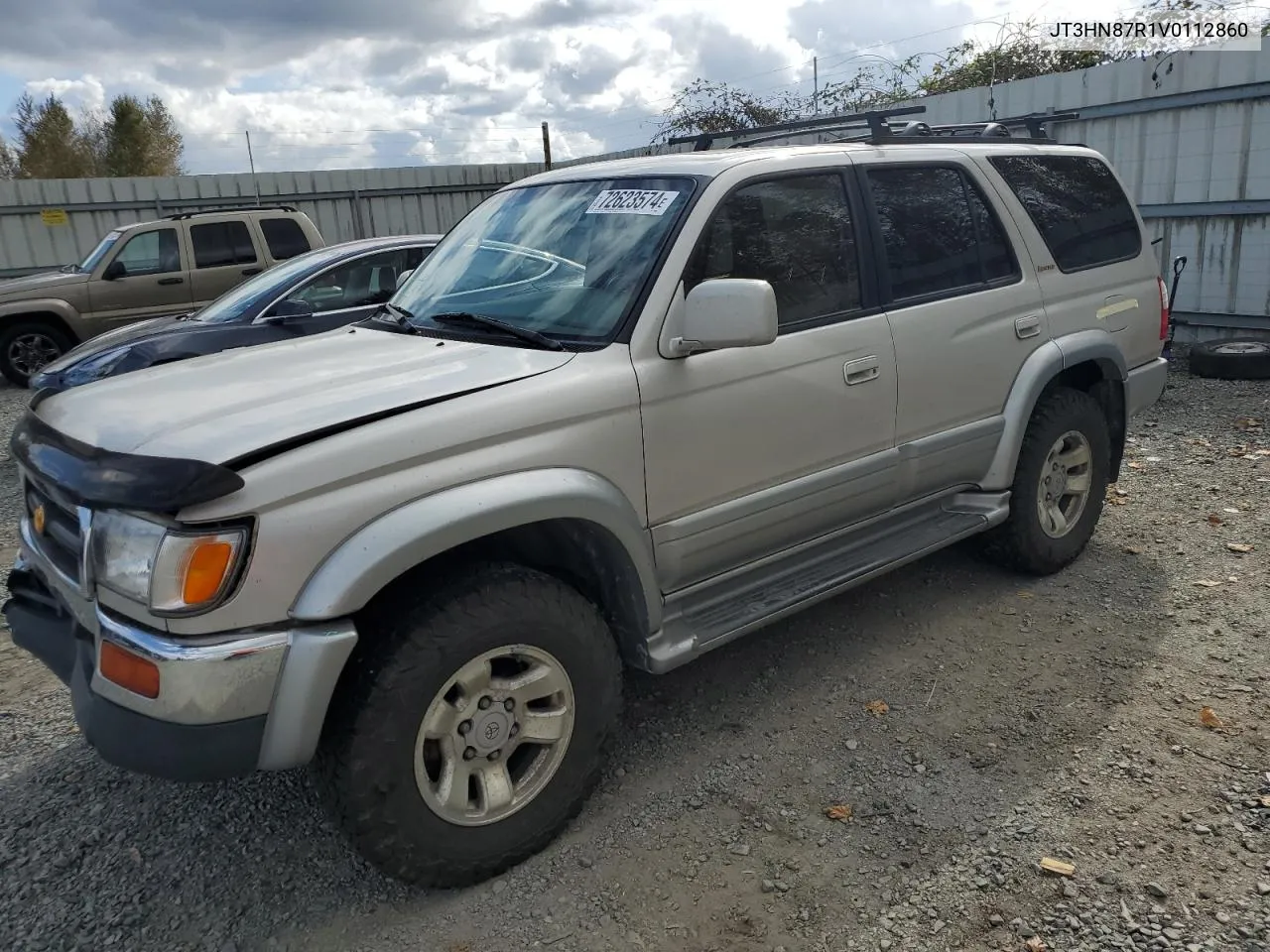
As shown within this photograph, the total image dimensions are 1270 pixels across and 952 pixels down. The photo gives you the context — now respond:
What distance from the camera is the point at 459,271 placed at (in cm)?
365

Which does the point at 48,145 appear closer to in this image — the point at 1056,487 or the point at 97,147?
the point at 97,147

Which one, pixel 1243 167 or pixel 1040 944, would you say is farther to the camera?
pixel 1243 167

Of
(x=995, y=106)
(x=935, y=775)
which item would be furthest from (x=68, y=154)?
(x=935, y=775)

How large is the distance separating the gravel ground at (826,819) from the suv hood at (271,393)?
4.35ft

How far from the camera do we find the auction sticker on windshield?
10.7 ft

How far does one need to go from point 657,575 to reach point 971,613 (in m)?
1.94

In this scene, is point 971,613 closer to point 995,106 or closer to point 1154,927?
point 1154,927

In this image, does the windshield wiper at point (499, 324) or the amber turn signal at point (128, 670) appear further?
the windshield wiper at point (499, 324)

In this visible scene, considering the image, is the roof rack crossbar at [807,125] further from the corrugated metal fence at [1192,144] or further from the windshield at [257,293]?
the windshield at [257,293]

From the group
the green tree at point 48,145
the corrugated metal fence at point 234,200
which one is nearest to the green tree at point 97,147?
the green tree at point 48,145

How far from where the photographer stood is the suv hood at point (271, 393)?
2406 millimetres

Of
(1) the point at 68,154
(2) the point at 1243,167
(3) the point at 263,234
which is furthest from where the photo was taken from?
(1) the point at 68,154

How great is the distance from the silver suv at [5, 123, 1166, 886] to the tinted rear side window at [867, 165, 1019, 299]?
0.02 meters

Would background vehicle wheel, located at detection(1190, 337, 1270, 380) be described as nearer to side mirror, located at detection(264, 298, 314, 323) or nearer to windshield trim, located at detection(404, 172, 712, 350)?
windshield trim, located at detection(404, 172, 712, 350)
